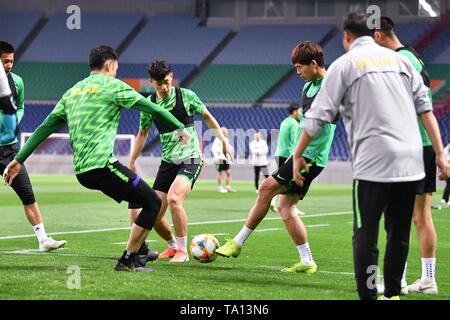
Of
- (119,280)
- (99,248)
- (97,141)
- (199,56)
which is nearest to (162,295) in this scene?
(119,280)

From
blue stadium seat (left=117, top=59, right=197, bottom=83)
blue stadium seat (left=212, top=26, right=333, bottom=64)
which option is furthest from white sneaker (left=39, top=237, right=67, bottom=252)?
blue stadium seat (left=212, top=26, right=333, bottom=64)

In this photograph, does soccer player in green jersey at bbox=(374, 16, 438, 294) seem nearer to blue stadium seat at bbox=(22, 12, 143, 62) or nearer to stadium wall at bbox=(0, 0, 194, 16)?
blue stadium seat at bbox=(22, 12, 143, 62)

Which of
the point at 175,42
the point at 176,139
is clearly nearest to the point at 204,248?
the point at 176,139

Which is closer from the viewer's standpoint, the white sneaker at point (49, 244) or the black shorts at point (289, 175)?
the black shorts at point (289, 175)

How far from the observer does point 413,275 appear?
7.38m

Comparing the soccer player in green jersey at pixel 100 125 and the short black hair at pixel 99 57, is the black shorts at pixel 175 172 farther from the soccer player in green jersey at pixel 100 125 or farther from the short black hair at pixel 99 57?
the short black hair at pixel 99 57

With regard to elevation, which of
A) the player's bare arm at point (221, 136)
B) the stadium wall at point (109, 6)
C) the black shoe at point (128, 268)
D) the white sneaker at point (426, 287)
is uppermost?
the stadium wall at point (109, 6)

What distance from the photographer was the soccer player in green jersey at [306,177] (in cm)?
716

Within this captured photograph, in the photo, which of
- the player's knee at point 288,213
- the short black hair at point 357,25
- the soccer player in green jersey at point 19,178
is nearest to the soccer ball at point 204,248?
the player's knee at point 288,213

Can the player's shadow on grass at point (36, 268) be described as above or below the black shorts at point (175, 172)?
below

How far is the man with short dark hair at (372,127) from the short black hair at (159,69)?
3.41 metres

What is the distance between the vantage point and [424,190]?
6047mm

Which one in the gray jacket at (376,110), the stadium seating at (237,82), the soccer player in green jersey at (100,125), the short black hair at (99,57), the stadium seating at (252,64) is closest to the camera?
the gray jacket at (376,110)

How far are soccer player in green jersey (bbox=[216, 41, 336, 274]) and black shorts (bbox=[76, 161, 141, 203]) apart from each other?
1.31 meters
